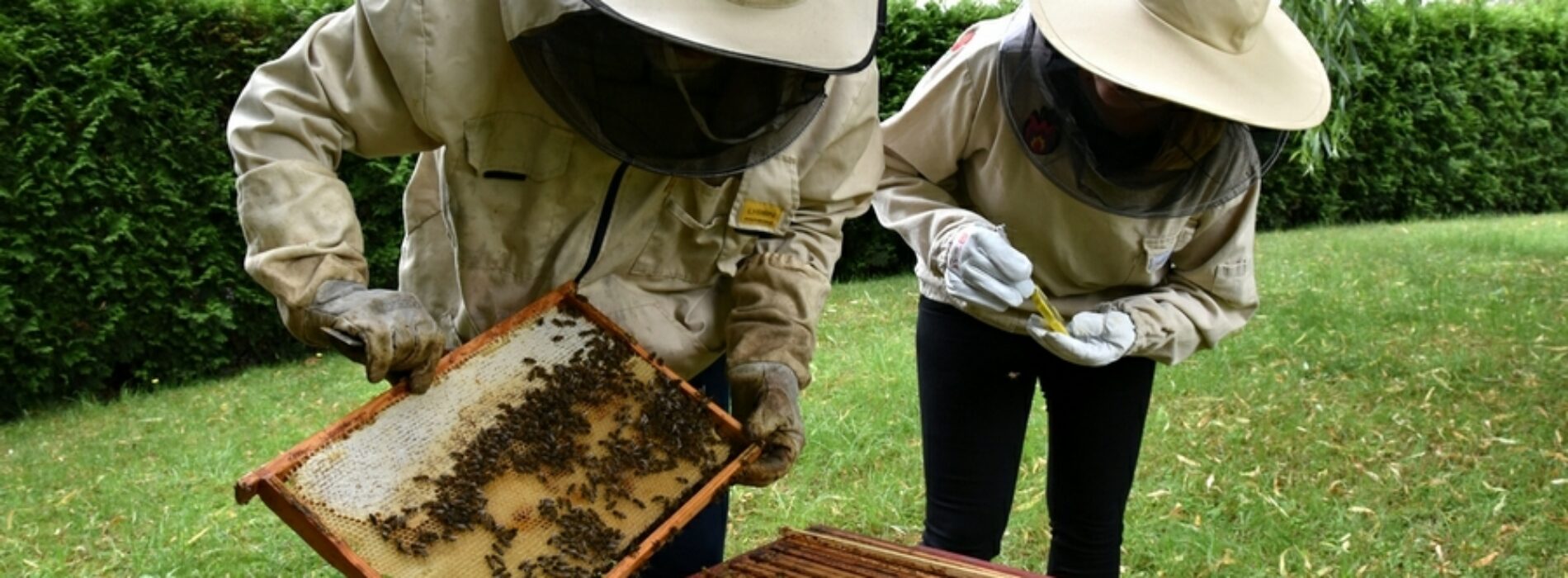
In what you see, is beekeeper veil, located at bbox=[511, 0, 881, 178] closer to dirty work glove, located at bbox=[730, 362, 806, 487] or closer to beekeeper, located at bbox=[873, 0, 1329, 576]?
dirty work glove, located at bbox=[730, 362, 806, 487]

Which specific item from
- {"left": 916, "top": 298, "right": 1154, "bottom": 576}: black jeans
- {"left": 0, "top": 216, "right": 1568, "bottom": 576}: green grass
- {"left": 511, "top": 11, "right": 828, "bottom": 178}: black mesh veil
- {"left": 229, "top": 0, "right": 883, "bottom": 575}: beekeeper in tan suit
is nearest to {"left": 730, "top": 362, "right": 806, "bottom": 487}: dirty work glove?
{"left": 229, "top": 0, "right": 883, "bottom": 575}: beekeeper in tan suit

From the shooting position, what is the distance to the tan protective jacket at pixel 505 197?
1938 millimetres

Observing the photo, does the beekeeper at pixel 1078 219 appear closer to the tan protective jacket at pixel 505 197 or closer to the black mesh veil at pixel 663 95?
the tan protective jacket at pixel 505 197

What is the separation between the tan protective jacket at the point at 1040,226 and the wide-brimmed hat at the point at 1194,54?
219 mm

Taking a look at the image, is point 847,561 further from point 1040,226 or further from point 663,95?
point 1040,226

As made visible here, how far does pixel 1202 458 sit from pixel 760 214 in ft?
11.5

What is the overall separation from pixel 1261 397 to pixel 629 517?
4.65 metres

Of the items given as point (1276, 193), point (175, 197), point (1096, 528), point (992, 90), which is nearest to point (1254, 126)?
point (992, 90)

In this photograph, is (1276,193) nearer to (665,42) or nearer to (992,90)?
(992,90)

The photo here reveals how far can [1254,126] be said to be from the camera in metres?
2.54

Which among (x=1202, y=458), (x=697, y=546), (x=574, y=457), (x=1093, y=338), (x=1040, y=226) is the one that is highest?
(x=574, y=457)

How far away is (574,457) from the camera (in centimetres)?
208

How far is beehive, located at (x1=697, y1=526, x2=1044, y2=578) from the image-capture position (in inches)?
81.7

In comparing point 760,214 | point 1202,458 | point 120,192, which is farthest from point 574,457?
point 120,192
